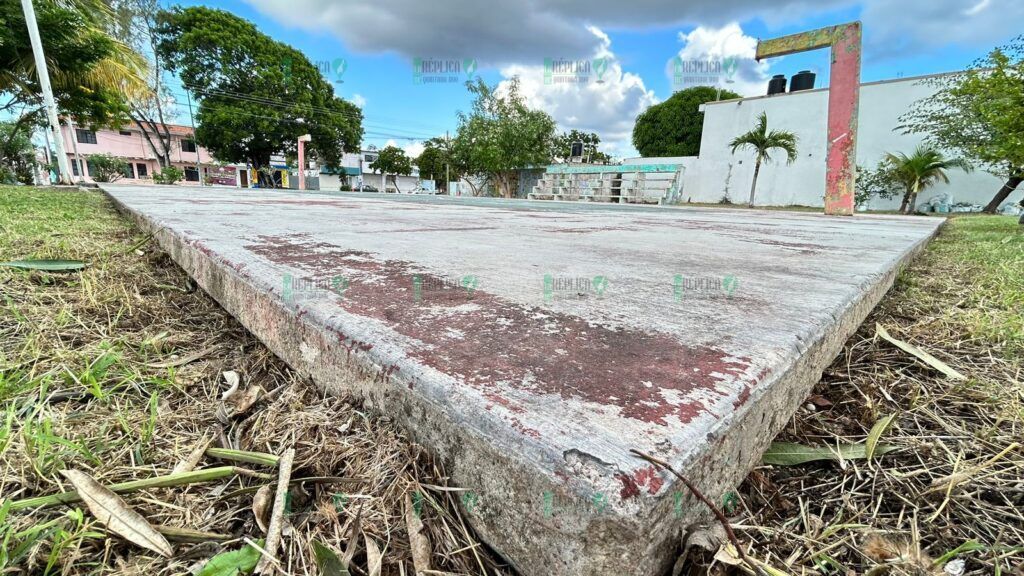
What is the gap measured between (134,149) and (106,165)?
4.39 metres

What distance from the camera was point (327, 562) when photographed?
1.40 ft

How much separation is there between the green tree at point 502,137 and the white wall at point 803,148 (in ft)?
23.0

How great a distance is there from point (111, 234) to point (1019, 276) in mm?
3486

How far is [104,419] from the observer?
606 mm

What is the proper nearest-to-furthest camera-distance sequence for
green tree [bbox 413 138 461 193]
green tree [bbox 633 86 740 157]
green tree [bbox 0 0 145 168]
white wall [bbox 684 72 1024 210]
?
green tree [bbox 0 0 145 168] → white wall [bbox 684 72 1024 210] → green tree [bbox 633 86 740 157] → green tree [bbox 413 138 461 193]

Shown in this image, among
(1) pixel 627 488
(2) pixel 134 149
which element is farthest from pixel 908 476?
(2) pixel 134 149

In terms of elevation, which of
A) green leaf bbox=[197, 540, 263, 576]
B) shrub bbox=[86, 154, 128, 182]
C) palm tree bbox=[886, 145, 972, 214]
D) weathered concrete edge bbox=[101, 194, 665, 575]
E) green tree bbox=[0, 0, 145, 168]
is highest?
green tree bbox=[0, 0, 145, 168]

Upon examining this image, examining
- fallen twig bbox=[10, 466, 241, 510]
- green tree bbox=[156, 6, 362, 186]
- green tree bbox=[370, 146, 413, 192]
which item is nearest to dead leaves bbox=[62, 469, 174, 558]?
fallen twig bbox=[10, 466, 241, 510]

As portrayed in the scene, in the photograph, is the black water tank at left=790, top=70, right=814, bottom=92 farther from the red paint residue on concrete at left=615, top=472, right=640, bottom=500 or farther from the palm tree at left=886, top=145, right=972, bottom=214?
the red paint residue on concrete at left=615, top=472, right=640, bottom=500

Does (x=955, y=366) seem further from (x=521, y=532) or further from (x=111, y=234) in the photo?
(x=111, y=234)

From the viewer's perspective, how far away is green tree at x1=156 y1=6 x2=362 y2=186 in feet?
60.7

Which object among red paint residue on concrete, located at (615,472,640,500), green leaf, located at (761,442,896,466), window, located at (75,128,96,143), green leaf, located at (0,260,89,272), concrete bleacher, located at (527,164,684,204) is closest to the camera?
red paint residue on concrete, located at (615,472,640,500)

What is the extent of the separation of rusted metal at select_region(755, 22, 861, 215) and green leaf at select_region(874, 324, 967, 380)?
16.9 feet

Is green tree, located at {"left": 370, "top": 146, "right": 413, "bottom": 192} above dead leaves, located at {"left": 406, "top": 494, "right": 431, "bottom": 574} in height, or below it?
above
